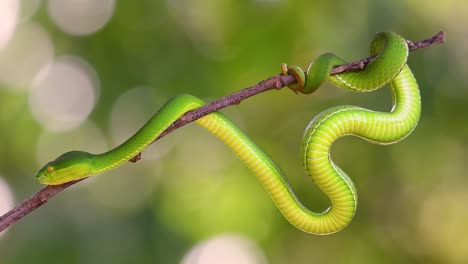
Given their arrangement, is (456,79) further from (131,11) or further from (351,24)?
(131,11)

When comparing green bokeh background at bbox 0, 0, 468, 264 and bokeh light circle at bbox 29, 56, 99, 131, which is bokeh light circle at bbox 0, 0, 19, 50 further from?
bokeh light circle at bbox 29, 56, 99, 131

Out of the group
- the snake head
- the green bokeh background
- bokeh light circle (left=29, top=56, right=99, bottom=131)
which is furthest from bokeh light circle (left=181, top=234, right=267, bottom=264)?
the snake head

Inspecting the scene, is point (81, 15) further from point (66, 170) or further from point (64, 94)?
point (66, 170)

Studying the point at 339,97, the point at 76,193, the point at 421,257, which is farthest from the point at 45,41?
the point at 421,257

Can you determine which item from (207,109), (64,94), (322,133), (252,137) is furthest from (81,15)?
(207,109)

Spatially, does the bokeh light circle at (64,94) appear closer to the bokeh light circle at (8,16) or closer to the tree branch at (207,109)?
the bokeh light circle at (8,16)
